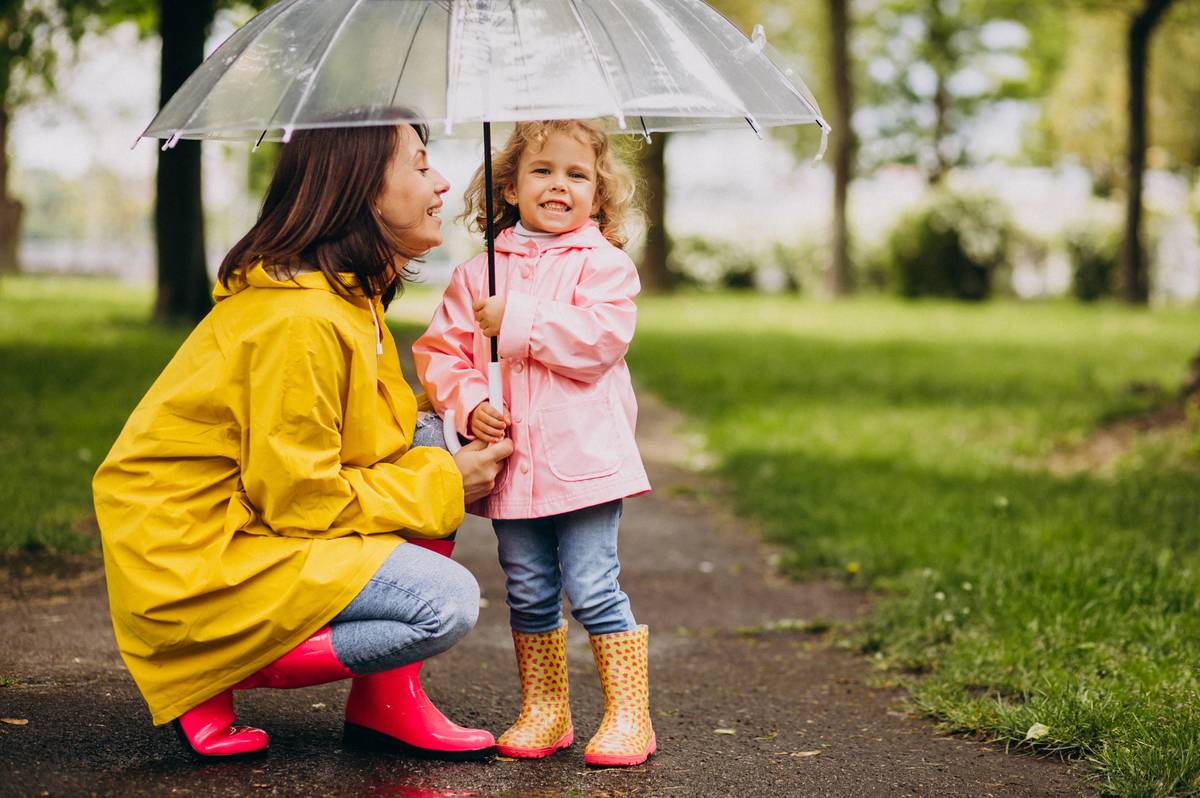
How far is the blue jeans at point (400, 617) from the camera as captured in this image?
3.07m

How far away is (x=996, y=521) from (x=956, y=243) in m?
19.6

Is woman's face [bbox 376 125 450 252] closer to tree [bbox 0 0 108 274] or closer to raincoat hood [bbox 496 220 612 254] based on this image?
raincoat hood [bbox 496 220 612 254]

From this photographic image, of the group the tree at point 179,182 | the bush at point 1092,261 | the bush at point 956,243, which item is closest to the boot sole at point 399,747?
the tree at point 179,182

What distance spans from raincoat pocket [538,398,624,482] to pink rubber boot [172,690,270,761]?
0.95 m

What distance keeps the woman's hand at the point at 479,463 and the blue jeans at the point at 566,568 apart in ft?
0.53

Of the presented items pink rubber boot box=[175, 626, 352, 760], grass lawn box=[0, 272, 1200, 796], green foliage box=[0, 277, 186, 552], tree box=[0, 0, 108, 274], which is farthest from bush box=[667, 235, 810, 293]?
pink rubber boot box=[175, 626, 352, 760]

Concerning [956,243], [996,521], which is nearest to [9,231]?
[956,243]

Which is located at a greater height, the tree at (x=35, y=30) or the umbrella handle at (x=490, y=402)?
the tree at (x=35, y=30)

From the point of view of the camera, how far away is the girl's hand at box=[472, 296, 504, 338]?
128 inches

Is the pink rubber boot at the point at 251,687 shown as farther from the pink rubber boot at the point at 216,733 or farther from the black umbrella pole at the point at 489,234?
the black umbrella pole at the point at 489,234

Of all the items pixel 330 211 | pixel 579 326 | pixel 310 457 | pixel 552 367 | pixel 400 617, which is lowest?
pixel 400 617

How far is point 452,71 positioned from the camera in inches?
121

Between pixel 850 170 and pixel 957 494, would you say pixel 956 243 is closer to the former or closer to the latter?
pixel 850 170

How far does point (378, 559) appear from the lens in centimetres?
307
